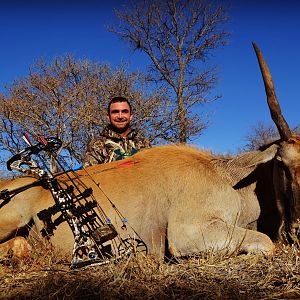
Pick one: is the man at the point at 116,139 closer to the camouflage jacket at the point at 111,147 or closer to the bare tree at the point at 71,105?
the camouflage jacket at the point at 111,147

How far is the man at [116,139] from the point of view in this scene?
5684mm

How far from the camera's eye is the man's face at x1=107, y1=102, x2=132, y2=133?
583 cm

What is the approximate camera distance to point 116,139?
226 inches

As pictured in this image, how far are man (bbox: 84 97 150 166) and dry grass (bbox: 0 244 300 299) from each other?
273 centimetres

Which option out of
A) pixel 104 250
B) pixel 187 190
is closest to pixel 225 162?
pixel 187 190

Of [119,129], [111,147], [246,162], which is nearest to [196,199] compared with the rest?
[246,162]

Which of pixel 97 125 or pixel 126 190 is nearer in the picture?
pixel 126 190

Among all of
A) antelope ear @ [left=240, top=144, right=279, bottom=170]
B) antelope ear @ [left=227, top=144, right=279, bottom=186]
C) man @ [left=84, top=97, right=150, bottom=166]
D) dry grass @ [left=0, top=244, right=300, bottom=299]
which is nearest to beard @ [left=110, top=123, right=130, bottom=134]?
man @ [left=84, top=97, right=150, bottom=166]

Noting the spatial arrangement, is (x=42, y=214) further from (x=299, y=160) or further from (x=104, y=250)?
(x=299, y=160)

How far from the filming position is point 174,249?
362 cm

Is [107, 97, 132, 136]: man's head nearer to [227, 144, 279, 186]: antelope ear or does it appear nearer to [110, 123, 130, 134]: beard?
[110, 123, 130, 134]: beard

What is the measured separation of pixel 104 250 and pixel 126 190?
2.06ft

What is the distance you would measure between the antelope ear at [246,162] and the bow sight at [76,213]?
45.1 inches

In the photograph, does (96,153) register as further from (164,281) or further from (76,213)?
(164,281)
